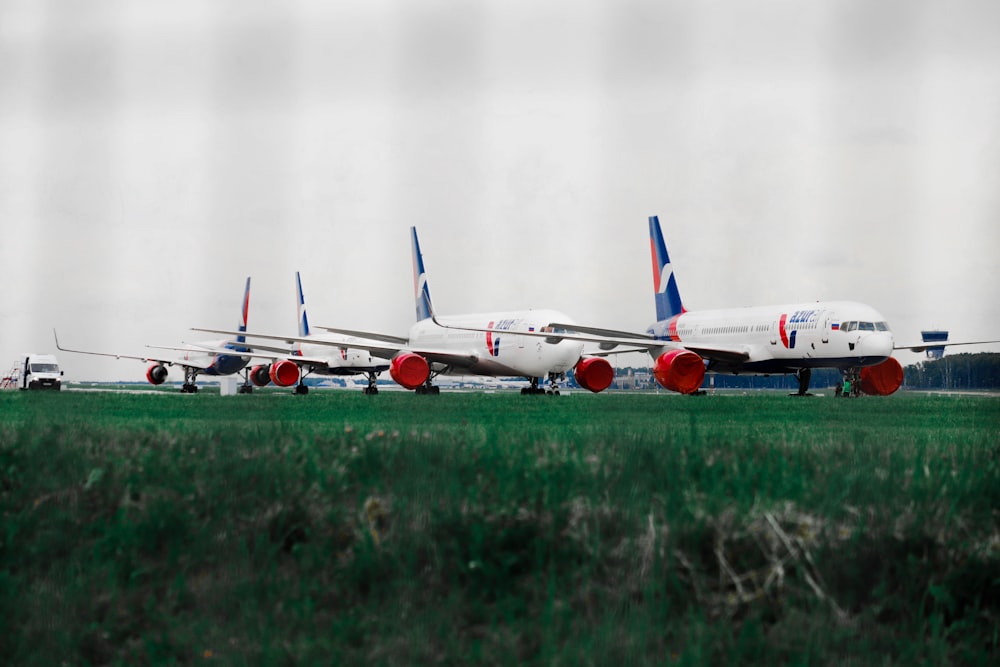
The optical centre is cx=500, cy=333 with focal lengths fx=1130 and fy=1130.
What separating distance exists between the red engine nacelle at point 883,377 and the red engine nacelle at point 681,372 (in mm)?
8076

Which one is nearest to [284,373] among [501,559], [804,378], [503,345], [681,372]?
[503,345]

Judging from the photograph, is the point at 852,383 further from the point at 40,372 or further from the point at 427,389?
the point at 40,372

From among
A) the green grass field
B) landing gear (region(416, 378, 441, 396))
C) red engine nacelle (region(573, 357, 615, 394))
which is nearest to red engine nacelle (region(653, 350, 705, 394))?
red engine nacelle (region(573, 357, 615, 394))

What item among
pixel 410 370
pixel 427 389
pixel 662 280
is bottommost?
pixel 427 389

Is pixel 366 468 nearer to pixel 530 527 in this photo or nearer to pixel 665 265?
pixel 530 527

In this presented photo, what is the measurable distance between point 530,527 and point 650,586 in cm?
111

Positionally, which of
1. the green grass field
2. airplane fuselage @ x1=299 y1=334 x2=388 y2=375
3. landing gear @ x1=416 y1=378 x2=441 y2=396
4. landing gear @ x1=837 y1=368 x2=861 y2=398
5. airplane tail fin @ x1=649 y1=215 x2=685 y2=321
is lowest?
the green grass field

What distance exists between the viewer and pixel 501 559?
8.70m

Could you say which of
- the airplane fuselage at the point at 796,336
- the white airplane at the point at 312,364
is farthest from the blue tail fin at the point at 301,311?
the airplane fuselage at the point at 796,336

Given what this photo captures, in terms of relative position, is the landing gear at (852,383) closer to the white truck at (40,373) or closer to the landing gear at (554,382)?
the landing gear at (554,382)

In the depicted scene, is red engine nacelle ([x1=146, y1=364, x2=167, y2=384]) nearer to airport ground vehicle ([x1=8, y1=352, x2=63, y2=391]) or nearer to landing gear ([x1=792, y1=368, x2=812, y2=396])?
airport ground vehicle ([x1=8, y1=352, x2=63, y2=391])

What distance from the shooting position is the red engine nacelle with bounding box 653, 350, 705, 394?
40375 mm

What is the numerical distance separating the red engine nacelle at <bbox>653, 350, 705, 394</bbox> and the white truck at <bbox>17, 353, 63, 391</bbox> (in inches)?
1669

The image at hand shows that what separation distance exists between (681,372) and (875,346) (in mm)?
7180
